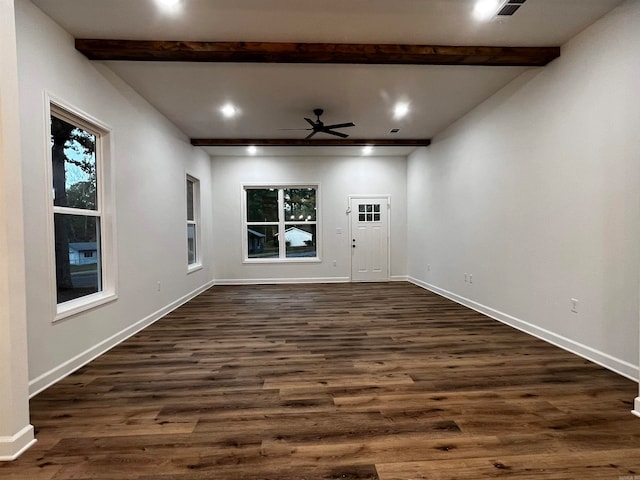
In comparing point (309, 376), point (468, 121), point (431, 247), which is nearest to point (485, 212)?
point (468, 121)

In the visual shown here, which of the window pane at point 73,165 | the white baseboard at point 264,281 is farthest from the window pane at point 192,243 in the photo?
the window pane at point 73,165

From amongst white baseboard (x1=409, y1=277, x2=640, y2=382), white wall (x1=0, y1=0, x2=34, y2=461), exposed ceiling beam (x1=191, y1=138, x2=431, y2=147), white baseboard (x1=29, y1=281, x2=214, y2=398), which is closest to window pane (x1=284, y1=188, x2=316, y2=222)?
exposed ceiling beam (x1=191, y1=138, x2=431, y2=147)

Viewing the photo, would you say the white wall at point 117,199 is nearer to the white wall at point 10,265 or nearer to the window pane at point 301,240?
the white wall at point 10,265

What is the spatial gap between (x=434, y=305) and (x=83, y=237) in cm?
461

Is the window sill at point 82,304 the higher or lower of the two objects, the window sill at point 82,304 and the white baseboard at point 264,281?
the higher

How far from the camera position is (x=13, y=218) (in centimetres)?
162

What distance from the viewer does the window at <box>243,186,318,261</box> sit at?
23.6ft

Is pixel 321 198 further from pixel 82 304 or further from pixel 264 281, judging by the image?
pixel 82 304

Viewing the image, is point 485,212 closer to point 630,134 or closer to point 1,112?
point 630,134

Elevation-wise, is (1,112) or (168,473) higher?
(1,112)

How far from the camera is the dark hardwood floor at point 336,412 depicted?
4.97 feet

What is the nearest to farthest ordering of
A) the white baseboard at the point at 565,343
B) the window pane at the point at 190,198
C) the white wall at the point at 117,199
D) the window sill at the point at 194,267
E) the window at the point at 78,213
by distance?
the white wall at the point at 117,199
the white baseboard at the point at 565,343
the window at the point at 78,213
the window sill at the point at 194,267
the window pane at the point at 190,198

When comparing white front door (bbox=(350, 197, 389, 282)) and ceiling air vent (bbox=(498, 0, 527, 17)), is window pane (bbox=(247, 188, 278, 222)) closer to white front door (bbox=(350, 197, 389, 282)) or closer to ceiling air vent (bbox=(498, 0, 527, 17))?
white front door (bbox=(350, 197, 389, 282))

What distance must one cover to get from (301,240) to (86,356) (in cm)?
496
